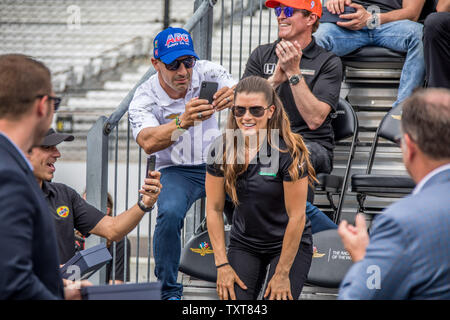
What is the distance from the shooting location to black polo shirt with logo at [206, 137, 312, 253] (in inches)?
138

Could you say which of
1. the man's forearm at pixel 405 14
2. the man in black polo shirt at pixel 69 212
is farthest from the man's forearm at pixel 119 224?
the man's forearm at pixel 405 14

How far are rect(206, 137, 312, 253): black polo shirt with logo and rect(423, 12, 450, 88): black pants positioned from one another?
174cm

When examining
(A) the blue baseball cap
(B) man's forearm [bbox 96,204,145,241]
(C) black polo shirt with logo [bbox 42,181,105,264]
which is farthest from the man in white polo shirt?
(C) black polo shirt with logo [bbox 42,181,105,264]

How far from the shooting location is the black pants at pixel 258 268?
3488 mm

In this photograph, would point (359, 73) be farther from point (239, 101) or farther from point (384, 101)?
point (239, 101)

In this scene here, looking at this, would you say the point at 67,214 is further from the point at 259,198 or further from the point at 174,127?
the point at 259,198

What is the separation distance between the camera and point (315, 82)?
4527 millimetres

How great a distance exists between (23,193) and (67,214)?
5.86 ft

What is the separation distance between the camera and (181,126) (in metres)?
4.06

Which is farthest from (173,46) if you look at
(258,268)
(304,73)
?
(258,268)

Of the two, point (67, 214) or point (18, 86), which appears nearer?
point (18, 86)

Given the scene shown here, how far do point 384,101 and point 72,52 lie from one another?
11386 millimetres

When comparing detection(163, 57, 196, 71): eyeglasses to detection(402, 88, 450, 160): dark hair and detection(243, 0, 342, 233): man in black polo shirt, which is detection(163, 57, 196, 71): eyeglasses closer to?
detection(243, 0, 342, 233): man in black polo shirt

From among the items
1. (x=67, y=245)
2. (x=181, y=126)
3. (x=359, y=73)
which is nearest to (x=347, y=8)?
(x=359, y=73)
